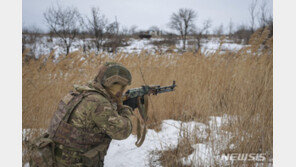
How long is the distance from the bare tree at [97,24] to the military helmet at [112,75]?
3.06 meters

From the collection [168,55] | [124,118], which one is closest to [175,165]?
[124,118]

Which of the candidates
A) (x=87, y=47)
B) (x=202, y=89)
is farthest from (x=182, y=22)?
(x=202, y=89)

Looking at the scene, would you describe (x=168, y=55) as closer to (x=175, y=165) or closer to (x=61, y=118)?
(x=175, y=165)

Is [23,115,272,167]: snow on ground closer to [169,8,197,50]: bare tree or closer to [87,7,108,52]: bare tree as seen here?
[87,7,108,52]: bare tree

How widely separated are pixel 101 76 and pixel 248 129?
1255 mm

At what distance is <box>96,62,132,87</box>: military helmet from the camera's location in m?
1.01

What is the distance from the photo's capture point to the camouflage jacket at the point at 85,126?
95cm

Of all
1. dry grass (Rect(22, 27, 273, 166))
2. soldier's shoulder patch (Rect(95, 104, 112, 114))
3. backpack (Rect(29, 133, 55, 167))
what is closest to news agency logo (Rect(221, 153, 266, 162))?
dry grass (Rect(22, 27, 273, 166))

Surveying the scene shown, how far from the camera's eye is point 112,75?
1012 millimetres

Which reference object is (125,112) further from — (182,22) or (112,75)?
(182,22)

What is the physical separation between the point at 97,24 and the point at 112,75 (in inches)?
143

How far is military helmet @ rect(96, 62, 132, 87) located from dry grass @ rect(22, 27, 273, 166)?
473mm

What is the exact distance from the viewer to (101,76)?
104 cm

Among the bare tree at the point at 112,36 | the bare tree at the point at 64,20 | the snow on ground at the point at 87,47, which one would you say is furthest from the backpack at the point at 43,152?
the bare tree at the point at 112,36
